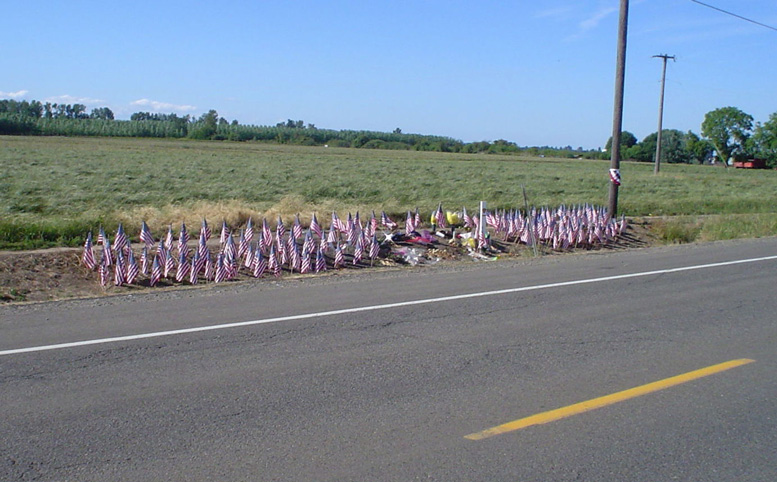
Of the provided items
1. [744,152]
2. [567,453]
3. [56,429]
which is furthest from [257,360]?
[744,152]

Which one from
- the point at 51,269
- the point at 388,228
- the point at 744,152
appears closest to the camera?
the point at 51,269

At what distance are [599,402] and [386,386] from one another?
1.69m

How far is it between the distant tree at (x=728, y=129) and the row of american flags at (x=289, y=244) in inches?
4123

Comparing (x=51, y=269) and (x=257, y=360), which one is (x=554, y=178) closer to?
(x=51, y=269)

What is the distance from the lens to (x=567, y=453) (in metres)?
4.54

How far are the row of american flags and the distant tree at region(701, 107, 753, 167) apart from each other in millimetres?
104722

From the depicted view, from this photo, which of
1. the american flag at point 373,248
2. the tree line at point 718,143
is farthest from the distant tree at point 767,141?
the american flag at point 373,248

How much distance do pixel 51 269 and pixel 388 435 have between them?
8.37 m

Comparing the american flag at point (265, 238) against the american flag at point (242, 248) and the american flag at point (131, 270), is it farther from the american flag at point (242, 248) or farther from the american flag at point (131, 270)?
the american flag at point (131, 270)

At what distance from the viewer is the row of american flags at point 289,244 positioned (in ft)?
37.0

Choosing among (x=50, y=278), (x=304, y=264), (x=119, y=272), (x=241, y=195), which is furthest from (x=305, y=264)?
(x=241, y=195)

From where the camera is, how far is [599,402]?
5.45 meters

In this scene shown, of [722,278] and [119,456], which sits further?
[722,278]

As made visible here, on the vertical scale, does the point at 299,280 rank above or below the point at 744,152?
below
